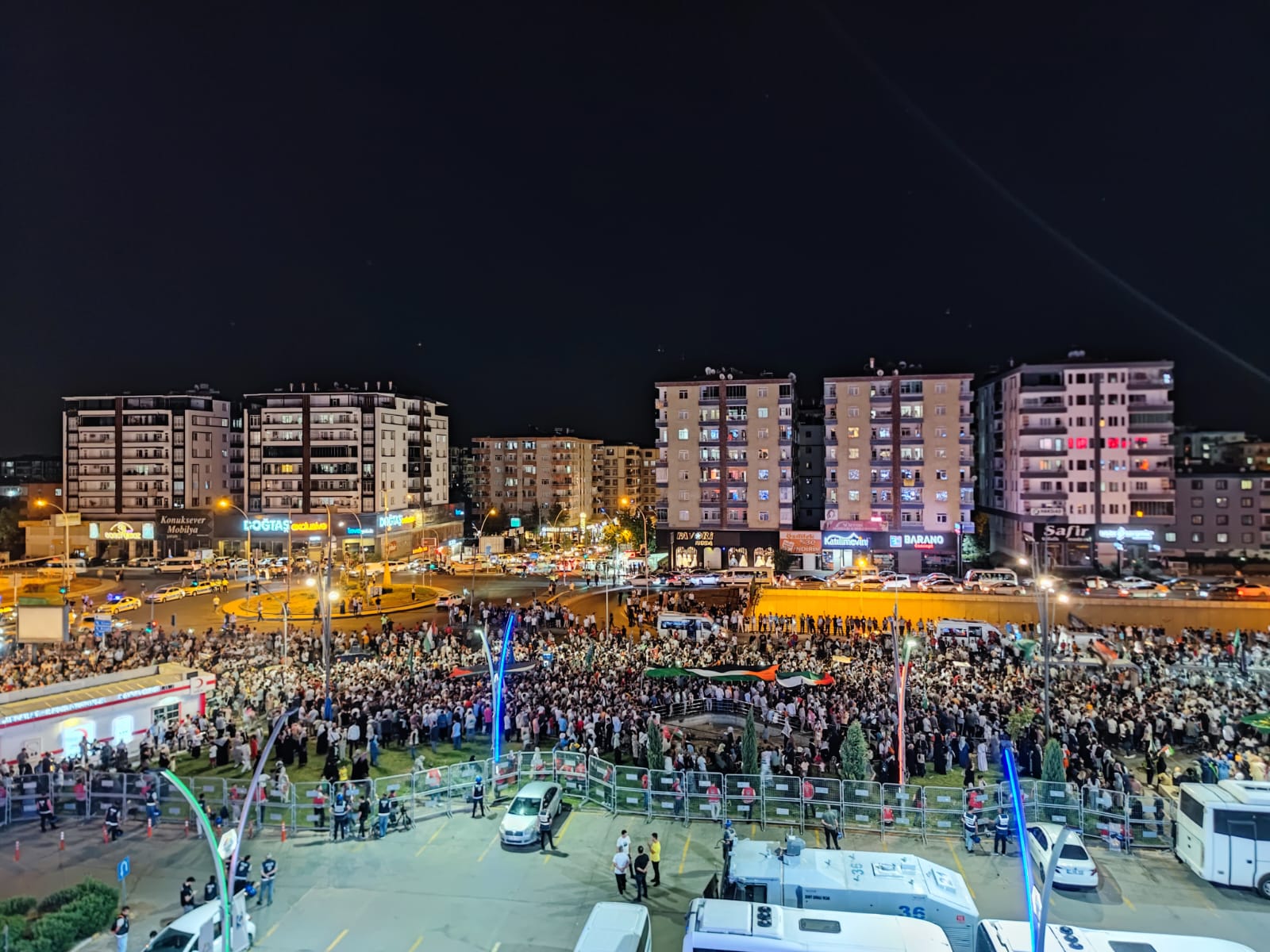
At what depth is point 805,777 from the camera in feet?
58.0

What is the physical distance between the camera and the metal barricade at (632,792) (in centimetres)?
1822

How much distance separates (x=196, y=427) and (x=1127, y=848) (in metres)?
84.4

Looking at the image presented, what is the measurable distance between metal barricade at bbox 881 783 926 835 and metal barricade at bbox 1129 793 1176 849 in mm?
4221

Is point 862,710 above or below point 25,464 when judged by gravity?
below

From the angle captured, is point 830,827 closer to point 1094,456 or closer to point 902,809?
point 902,809

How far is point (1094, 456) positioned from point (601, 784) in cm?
5306

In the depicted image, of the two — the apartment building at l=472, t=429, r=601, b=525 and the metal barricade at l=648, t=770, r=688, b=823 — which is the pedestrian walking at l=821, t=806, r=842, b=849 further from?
the apartment building at l=472, t=429, r=601, b=525

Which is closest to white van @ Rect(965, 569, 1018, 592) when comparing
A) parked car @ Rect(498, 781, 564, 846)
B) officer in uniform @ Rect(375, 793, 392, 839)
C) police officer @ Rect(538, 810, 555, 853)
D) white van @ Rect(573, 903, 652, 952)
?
parked car @ Rect(498, 781, 564, 846)

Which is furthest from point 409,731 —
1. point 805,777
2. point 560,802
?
point 805,777

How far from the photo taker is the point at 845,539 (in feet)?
197

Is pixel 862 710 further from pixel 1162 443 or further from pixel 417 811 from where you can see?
pixel 1162 443

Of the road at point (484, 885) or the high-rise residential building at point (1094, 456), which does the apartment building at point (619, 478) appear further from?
the road at point (484, 885)

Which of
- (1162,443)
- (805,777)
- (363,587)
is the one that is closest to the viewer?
(805,777)

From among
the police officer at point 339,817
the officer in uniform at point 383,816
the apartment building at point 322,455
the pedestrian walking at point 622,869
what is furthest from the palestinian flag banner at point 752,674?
the apartment building at point 322,455
